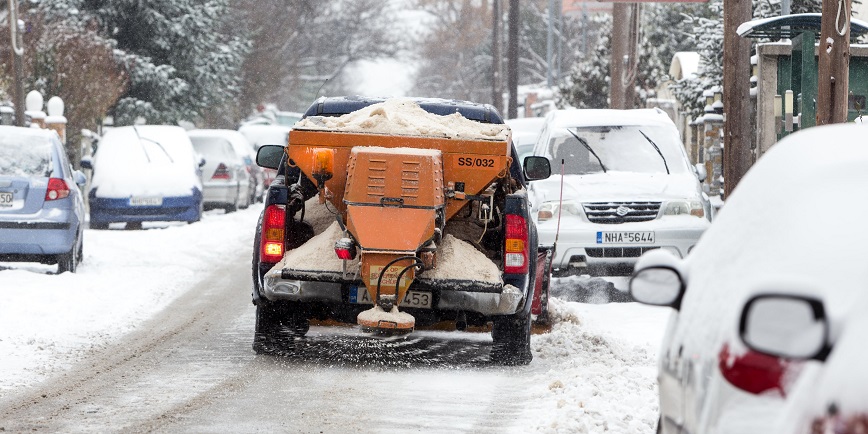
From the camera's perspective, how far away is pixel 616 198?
47.6ft

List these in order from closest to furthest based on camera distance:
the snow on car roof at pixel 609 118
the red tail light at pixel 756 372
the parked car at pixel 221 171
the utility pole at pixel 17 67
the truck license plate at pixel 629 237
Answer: the red tail light at pixel 756 372 → the truck license plate at pixel 629 237 → the snow on car roof at pixel 609 118 → the utility pole at pixel 17 67 → the parked car at pixel 221 171

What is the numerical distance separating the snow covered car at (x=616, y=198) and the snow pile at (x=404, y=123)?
9.97 ft

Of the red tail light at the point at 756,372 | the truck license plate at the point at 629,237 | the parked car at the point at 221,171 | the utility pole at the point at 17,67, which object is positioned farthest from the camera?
the parked car at the point at 221,171

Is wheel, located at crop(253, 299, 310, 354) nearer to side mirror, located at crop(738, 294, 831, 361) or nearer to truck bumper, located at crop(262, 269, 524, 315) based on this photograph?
truck bumper, located at crop(262, 269, 524, 315)

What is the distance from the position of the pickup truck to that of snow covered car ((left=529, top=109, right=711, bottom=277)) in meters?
3.54

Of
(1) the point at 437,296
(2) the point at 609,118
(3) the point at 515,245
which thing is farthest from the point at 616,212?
(1) the point at 437,296

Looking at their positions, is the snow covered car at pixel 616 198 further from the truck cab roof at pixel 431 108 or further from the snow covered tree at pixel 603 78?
the snow covered tree at pixel 603 78

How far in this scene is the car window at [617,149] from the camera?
1555 centimetres

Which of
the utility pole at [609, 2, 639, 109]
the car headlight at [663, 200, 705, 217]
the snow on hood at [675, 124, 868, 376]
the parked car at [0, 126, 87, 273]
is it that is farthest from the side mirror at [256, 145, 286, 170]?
the utility pole at [609, 2, 639, 109]

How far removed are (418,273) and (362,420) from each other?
5.62ft

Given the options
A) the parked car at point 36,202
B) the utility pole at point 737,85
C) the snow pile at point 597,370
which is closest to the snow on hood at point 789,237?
the snow pile at point 597,370

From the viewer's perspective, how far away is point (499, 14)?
1876 inches

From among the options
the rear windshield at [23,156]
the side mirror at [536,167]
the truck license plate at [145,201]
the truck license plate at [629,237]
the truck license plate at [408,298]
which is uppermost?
the side mirror at [536,167]

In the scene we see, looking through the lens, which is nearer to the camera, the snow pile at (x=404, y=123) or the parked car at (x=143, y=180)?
the snow pile at (x=404, y=123)
